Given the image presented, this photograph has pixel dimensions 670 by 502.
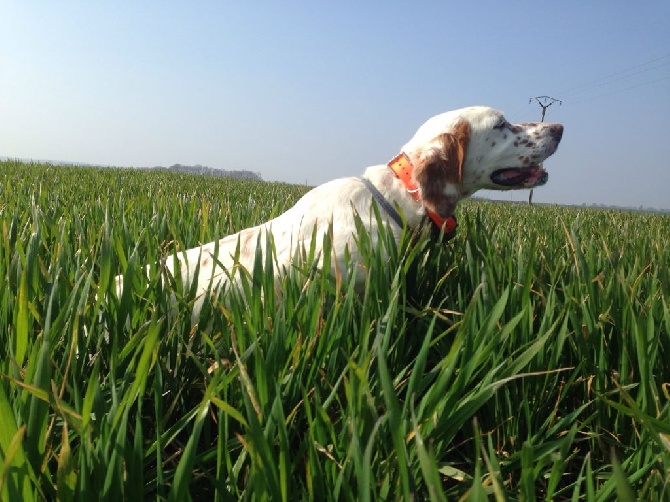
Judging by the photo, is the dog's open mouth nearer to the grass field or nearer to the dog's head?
the dog's head

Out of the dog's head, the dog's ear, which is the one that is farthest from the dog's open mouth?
the dog's ear

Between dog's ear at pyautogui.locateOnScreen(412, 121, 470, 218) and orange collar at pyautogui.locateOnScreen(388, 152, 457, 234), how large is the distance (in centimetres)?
3

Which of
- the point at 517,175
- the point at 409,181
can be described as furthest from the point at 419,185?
the point at 517,175

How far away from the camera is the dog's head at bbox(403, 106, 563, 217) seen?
8.54 feet

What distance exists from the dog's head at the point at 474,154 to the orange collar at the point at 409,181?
27 mm

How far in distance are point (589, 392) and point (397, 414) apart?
0.92 metres

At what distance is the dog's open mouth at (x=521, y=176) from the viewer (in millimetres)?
3055

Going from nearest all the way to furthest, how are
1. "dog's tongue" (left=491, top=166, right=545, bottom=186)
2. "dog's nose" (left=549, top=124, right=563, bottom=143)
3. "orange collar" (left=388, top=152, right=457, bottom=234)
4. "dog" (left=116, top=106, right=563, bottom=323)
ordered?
"dog" (left=116, top=106, right=563, bottom=323) → "orange collar" (left=388, top=152, right=457, bottom=234) → "dog's tongue" (left=491, top=166, right=545, bottom=186) → "dog's nose" (left=549, top=124, right=563, bottom=143)

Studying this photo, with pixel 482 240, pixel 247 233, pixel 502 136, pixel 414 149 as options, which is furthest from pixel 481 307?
pixel 502 136

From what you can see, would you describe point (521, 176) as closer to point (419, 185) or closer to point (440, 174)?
point (440, 174)

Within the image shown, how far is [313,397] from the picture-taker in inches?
45.0

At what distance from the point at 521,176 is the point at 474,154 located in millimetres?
391

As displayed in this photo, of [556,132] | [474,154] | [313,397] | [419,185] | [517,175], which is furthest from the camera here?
[556,132]

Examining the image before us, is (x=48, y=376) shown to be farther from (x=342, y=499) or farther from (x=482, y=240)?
(x=482, y=240)
